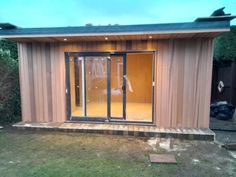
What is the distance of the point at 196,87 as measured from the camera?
4.52m

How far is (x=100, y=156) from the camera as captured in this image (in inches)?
134

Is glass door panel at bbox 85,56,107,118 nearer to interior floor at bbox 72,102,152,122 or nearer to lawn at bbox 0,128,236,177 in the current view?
interior floor at bbox 72,102,152,122

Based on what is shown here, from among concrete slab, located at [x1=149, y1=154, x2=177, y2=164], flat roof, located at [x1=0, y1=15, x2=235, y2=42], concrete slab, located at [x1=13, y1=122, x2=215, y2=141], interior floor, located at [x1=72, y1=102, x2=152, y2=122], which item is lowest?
concrete slab, located at [x1=149, y1=154, x2=177, y2=164]

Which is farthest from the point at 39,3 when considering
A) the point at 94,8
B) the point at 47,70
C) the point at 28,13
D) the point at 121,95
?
the point at 121,95

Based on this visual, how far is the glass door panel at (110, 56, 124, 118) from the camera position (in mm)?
4852

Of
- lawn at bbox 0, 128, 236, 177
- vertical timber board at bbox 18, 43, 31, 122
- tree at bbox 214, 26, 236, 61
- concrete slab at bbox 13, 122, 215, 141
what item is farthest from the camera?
tree at bbox 214, 26, 236, 61

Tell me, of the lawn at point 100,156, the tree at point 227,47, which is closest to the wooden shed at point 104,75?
the lawn at point 100,156

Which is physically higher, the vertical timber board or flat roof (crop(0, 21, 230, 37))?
flat roof (crop(0, 21, 230, 37))

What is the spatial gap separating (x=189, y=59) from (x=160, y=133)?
191 centimetres

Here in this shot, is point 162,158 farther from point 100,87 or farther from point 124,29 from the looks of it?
point 124,29

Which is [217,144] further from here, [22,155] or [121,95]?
[22,155]

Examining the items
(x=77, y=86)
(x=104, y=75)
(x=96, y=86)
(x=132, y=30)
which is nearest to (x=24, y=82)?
(x=77, y=86)

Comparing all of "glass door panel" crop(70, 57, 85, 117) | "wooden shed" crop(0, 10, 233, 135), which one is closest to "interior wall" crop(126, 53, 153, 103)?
"wooden shed" crop(0, 10, 233, 135)

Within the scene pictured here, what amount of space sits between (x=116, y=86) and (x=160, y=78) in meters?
1.17
